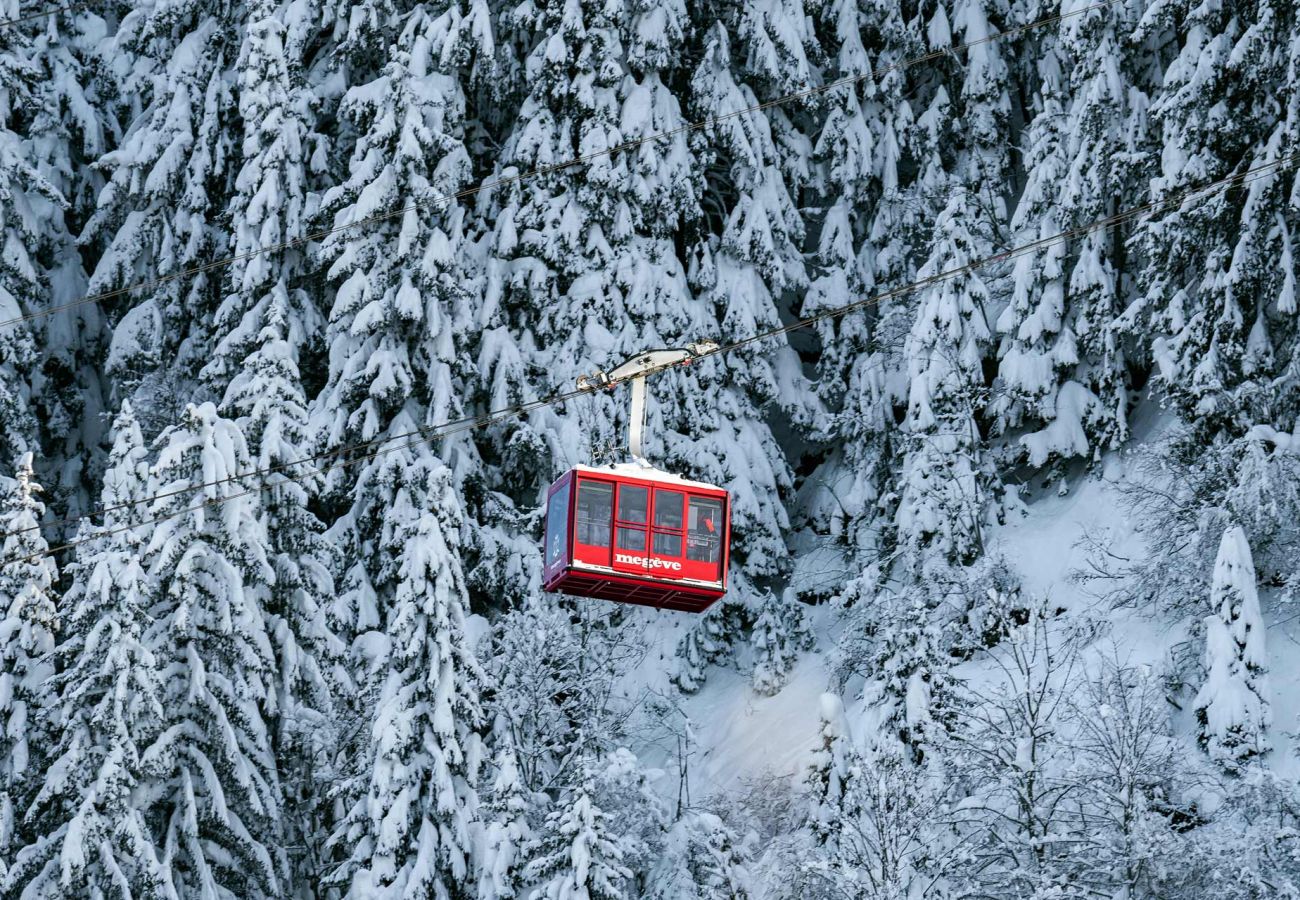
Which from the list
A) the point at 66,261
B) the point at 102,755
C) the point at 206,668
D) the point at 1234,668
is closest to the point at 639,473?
the point at 1234,668

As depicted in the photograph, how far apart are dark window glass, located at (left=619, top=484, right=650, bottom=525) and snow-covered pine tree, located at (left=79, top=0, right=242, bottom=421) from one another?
25.1 meters

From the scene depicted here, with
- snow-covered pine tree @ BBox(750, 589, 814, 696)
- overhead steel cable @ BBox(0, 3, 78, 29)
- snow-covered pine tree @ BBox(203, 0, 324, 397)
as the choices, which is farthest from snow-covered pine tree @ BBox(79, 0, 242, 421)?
snow-covered pine tree @ BBox(750, 589, 814, 696)

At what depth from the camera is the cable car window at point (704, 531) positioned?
27.6 metres

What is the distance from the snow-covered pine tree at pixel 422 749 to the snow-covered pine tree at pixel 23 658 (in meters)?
4.86

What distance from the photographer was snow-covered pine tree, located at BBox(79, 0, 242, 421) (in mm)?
51750

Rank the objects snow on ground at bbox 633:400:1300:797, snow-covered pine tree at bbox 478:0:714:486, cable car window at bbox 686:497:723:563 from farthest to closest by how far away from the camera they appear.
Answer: snow-covered pine tree at bbox 478:0:714:486 → snow on ground at bbox 633:400:1300:797 → cable car window at bbox 686:497:723:563

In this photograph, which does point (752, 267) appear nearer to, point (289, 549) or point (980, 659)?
point (980, 659)

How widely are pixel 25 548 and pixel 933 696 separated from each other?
1480 cm

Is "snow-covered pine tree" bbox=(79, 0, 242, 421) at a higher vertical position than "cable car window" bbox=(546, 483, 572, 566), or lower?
higher

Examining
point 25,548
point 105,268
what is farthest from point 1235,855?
point 105,268

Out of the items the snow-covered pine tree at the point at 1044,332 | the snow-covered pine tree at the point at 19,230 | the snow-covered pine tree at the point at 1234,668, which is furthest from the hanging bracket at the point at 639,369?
the snow-covered pine tree at the point at 19,230

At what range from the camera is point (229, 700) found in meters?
38.3

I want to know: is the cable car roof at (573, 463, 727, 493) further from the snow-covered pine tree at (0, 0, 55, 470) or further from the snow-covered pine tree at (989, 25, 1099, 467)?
the snow-covered pine tree at (0, 0, 55, 470)

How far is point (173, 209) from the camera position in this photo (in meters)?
53.2
